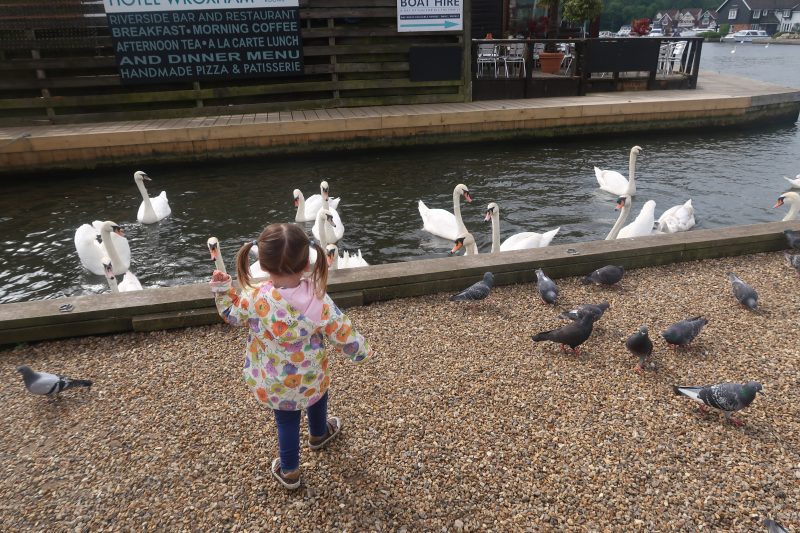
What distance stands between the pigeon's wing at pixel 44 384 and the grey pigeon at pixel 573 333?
3.64m

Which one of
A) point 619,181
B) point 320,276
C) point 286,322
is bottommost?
point 619,181

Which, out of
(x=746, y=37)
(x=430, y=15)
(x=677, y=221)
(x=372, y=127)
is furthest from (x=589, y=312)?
(x=746, y=37)

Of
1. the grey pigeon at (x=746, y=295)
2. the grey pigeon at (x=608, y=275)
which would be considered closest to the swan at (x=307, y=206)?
the grey pigeon at (x=608, y=275)

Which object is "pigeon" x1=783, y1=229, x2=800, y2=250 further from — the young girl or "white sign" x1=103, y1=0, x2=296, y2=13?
"white sign" x1=103, y1=0, x2=296, y2=13

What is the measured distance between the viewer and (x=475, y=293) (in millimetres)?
4871

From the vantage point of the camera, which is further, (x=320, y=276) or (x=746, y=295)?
(x=746, y=295)

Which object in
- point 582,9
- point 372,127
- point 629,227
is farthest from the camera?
point 582,9

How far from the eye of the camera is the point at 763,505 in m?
2.86

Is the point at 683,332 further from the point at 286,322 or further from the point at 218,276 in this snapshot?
the point at 218,276

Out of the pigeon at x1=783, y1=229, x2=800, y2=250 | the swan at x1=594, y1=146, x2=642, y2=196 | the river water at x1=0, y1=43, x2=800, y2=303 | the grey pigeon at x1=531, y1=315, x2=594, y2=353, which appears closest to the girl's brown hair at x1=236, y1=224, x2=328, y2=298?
the grey pigeon at x1=531, y1=315, x2=594, y2=353

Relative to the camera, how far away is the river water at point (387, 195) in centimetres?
831

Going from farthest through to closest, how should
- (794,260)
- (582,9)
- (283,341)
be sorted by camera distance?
1. (582,9)
2. (794,260)
3. (283,341)

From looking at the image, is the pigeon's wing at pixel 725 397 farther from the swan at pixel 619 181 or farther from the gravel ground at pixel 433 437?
the swan at pixel 619 181

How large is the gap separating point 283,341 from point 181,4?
45.1 feet
